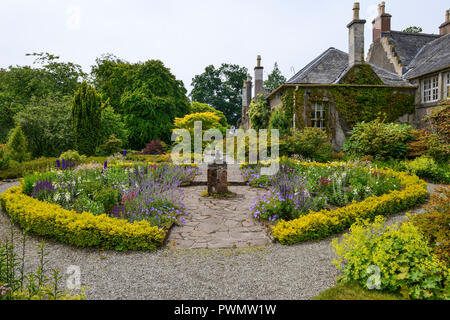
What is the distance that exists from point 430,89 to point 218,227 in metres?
15.0

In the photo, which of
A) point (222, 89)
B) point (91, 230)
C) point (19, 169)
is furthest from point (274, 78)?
point (91, 230)

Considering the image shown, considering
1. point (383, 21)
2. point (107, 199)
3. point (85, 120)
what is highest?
point (383, 21)

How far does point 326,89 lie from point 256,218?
37.3ft

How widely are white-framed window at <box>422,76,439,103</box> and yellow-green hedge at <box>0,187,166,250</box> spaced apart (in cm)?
1573

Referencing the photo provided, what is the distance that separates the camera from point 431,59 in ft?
51.9

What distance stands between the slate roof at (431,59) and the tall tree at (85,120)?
55.7 feet

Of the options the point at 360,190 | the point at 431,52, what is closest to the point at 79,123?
the point at 360,190

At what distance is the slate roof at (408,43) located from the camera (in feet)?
60.2

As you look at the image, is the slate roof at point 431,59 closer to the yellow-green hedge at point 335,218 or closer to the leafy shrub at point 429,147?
the leafy shrub at point 429,147

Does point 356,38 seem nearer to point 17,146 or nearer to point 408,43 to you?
point 408,43

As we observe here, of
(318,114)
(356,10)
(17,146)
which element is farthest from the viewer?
(318,114)

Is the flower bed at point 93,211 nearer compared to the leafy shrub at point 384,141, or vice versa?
the flower bed at point 93,211

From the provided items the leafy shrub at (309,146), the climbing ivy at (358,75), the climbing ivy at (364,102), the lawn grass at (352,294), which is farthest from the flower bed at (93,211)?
the climbing ivy at (358,75)

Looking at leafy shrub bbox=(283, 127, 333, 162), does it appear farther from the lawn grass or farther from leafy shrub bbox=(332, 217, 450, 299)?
the lawn grass
